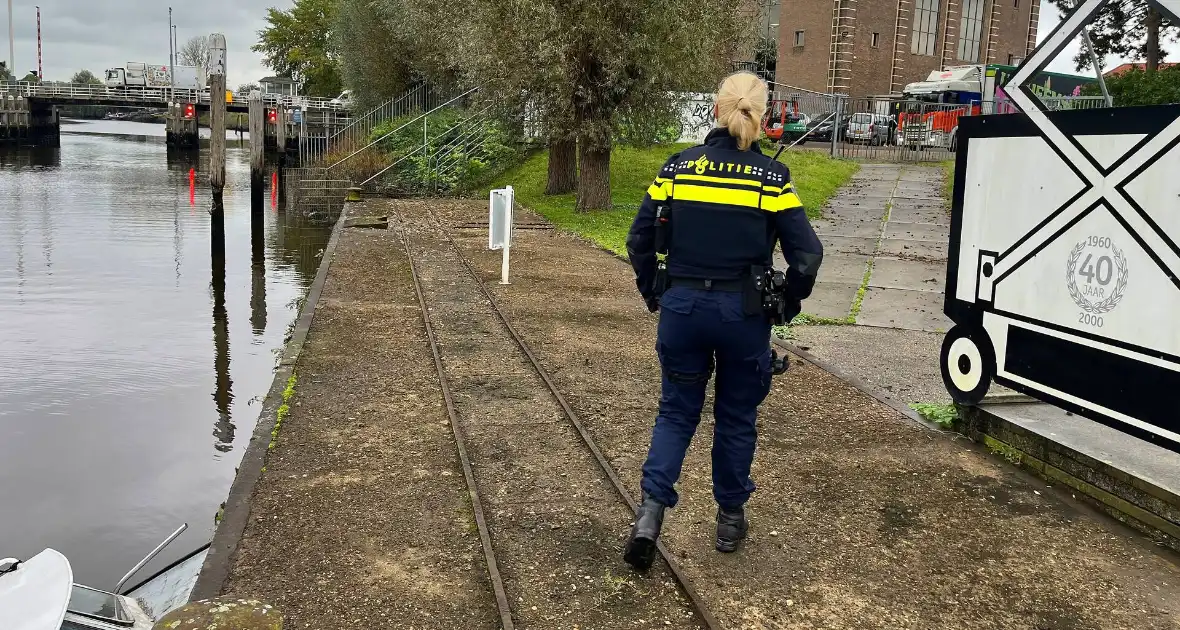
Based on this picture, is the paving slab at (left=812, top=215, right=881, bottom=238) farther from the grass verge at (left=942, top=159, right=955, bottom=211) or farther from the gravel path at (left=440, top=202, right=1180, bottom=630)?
the gravel path at (left=440, top=202, right=1180, bottom=630)

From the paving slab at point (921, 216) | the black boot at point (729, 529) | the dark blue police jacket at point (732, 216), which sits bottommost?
the black boot at point (729, 529)

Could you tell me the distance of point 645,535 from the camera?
4.27 meters

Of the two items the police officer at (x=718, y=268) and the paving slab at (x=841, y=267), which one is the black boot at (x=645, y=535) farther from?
the paving slab at (x=841, y=267)

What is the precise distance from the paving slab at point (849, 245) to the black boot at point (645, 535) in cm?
1148

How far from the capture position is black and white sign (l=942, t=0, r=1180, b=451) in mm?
5039

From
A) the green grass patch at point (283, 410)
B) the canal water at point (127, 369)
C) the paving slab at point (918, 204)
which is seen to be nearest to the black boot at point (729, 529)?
the green grass patch at point (283, 410)

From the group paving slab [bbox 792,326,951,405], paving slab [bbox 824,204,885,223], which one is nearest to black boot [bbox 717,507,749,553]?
paving slab [bbox 792,326,951,405]

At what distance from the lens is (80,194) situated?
100 ft

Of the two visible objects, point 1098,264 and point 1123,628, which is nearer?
point 1123,628

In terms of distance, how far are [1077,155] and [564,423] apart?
3557 mm

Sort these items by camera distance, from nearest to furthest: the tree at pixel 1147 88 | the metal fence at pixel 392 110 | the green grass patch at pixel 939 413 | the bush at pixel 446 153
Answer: the green grass patch at pixel 939 413 < the tree at pixel 1147 88 < the bush at pixel 446 153 < the metal fence at pixel 392 110

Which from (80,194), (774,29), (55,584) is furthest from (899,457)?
(774,29)

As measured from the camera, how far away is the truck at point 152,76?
245 ft

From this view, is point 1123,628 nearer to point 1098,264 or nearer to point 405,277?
point 1098,264
